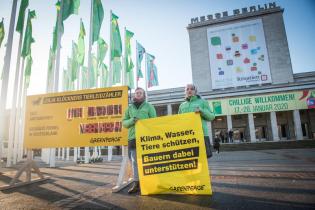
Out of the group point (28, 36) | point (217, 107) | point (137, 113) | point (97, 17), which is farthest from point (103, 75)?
point (217, 107)

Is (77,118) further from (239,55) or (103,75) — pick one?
(239,55)

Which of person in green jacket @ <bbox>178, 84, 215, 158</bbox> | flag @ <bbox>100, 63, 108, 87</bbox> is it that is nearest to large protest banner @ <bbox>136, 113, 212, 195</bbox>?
person in green jacket @ <bbox>178, 84, 215, 158</bbox>

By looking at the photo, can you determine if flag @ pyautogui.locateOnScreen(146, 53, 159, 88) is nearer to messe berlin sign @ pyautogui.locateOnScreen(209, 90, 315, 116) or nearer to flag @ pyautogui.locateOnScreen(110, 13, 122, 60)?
flag @ pyautogui.locateOnScreen(110, 13, 122, 60)

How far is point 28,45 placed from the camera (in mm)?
11828

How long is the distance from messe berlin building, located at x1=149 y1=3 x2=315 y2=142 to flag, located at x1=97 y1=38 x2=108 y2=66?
18409 mm

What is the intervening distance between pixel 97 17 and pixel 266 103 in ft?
77.8

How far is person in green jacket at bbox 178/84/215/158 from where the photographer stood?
3.81 meters

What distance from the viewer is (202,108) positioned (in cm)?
399

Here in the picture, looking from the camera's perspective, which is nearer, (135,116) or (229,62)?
(135,116)

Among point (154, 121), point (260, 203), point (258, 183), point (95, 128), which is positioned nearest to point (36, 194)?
point (95, 128)

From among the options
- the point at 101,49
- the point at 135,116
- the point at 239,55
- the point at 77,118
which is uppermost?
the point at 239,55

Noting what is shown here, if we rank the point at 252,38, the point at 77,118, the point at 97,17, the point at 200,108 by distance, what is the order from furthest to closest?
1. the point at 252,38
2. the point at 97,17
3. the point at 77,118
4. the point at 200,108

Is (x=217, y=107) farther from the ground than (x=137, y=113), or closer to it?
farther from the ground

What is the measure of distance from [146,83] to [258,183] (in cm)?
1244
